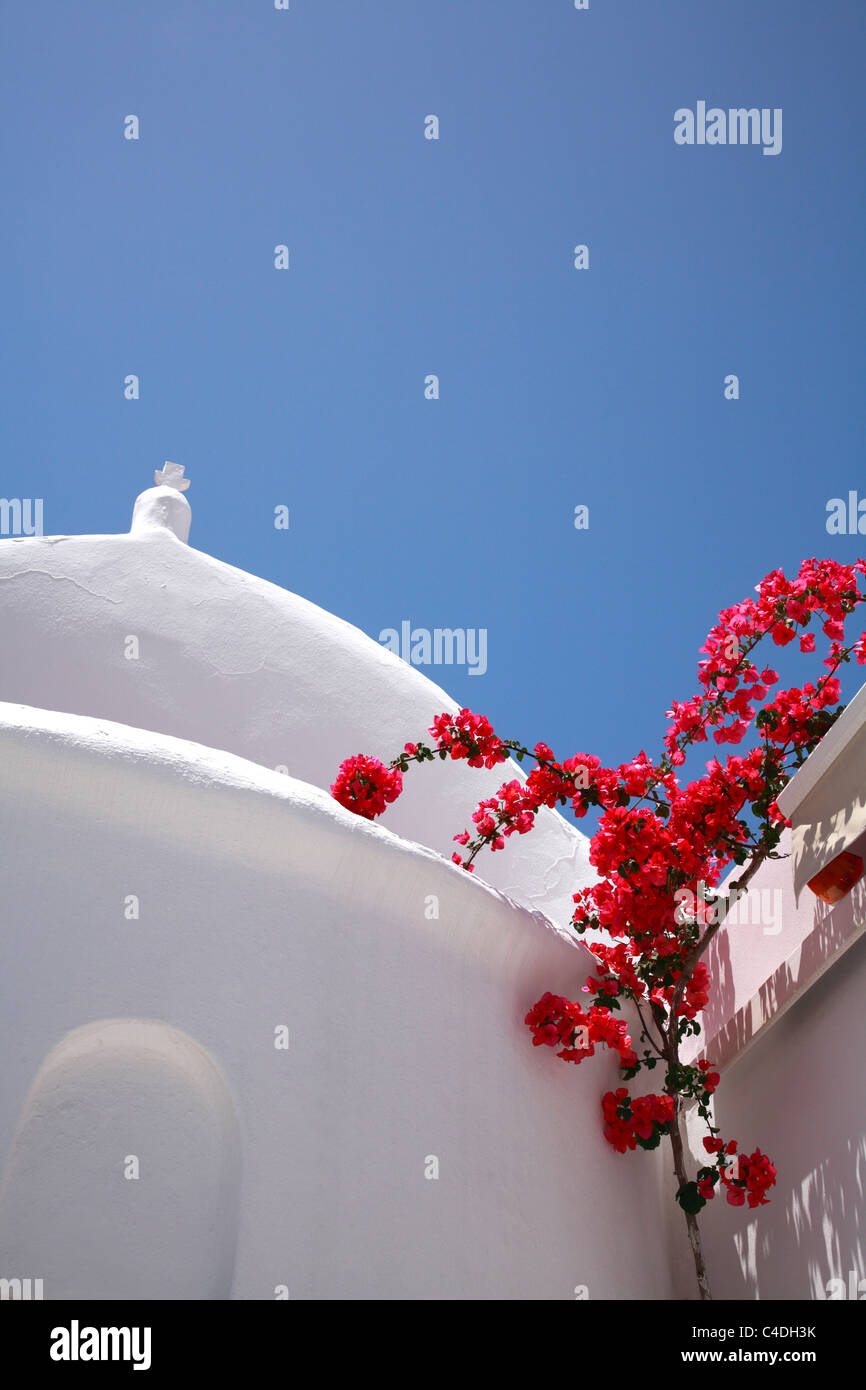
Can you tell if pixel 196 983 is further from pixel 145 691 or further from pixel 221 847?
pixel 145 691

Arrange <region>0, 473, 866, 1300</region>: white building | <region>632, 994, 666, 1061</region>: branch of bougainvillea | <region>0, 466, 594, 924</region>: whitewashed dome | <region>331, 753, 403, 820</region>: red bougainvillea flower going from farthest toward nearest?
<region>0, 466, 594, 924</region>: whitewashed dome → <region>331, 753, 403, 820</region>: red bougainvillea flower → <region>632, 994, 666, 1061</region>: branch of bougainvillea → <region>0, 473, 866, 1300</region>: white building

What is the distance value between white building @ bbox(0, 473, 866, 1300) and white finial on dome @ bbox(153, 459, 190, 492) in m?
4.97

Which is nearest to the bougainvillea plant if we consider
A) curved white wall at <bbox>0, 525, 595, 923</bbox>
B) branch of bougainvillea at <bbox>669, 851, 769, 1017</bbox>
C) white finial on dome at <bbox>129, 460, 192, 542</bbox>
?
branch of bougainvillea at <bbox>669, 851, 769, 1017</bbox>

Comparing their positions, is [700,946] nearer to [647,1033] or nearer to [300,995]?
[647,1033]

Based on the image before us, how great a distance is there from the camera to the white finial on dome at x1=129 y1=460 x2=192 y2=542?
8.55 meters

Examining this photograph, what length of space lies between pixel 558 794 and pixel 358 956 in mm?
1391

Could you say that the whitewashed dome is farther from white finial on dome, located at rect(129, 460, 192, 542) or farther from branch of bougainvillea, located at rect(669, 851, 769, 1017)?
branch of bougainvillea, located at rect(669, 851, 769, 1017)

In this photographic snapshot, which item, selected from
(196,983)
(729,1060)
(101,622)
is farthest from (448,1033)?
(101,622)

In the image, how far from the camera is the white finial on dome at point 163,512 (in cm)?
855

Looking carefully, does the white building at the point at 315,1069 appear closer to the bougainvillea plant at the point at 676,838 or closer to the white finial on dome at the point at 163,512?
the bougainvillea plant at the point at 676,838
